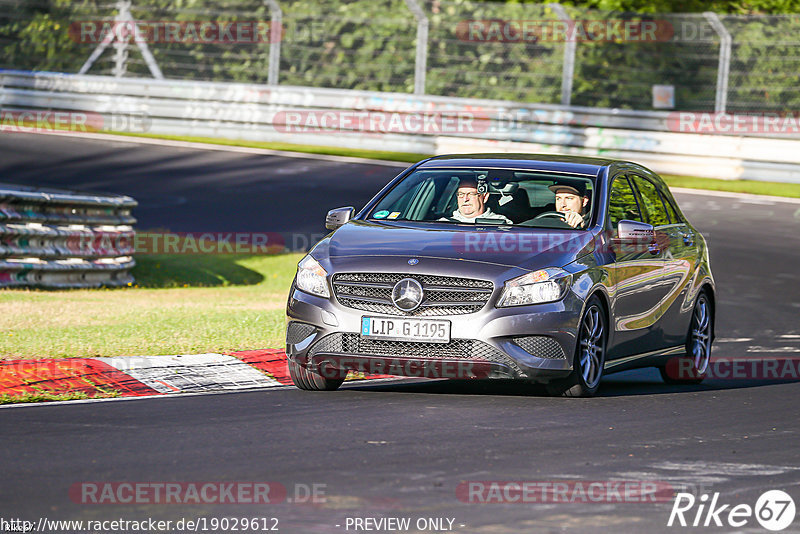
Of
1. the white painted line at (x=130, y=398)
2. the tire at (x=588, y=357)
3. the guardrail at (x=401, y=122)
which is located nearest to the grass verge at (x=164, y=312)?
the white painted line at (x=130, y=398)

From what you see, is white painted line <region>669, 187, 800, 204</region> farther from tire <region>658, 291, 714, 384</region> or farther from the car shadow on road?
the car shadow on road

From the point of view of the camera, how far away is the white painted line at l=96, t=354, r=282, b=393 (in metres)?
9.71

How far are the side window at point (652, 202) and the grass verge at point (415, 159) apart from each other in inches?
547

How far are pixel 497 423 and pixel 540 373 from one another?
74 centimetres

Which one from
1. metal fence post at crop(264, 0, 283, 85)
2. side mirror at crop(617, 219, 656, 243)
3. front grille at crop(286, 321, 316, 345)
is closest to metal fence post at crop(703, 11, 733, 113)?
metal fence post at crop(264, 0, 283, 85)

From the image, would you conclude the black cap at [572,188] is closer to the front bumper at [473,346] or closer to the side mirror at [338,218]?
the front bumper at [473,346]

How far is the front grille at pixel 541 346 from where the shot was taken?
29.2 feet

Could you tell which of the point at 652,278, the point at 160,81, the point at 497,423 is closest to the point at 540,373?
the point at 497,423

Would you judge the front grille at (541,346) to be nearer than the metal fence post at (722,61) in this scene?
Yes

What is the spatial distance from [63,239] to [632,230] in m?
7.89

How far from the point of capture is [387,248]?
9.21 metres

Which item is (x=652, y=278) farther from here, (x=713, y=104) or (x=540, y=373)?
(x=713, y=104)

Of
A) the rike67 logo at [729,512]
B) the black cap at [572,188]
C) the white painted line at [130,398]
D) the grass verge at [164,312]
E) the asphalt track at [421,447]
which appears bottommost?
the grass verge at [164,312]

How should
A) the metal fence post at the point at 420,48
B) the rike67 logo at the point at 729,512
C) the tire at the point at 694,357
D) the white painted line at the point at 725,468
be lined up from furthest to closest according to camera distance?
the metal fence post at the point at 420,48 < the tire at the point at 694,357 < the white painted line at the point at 725,468 < the rike67 logo at the point at 729,512
